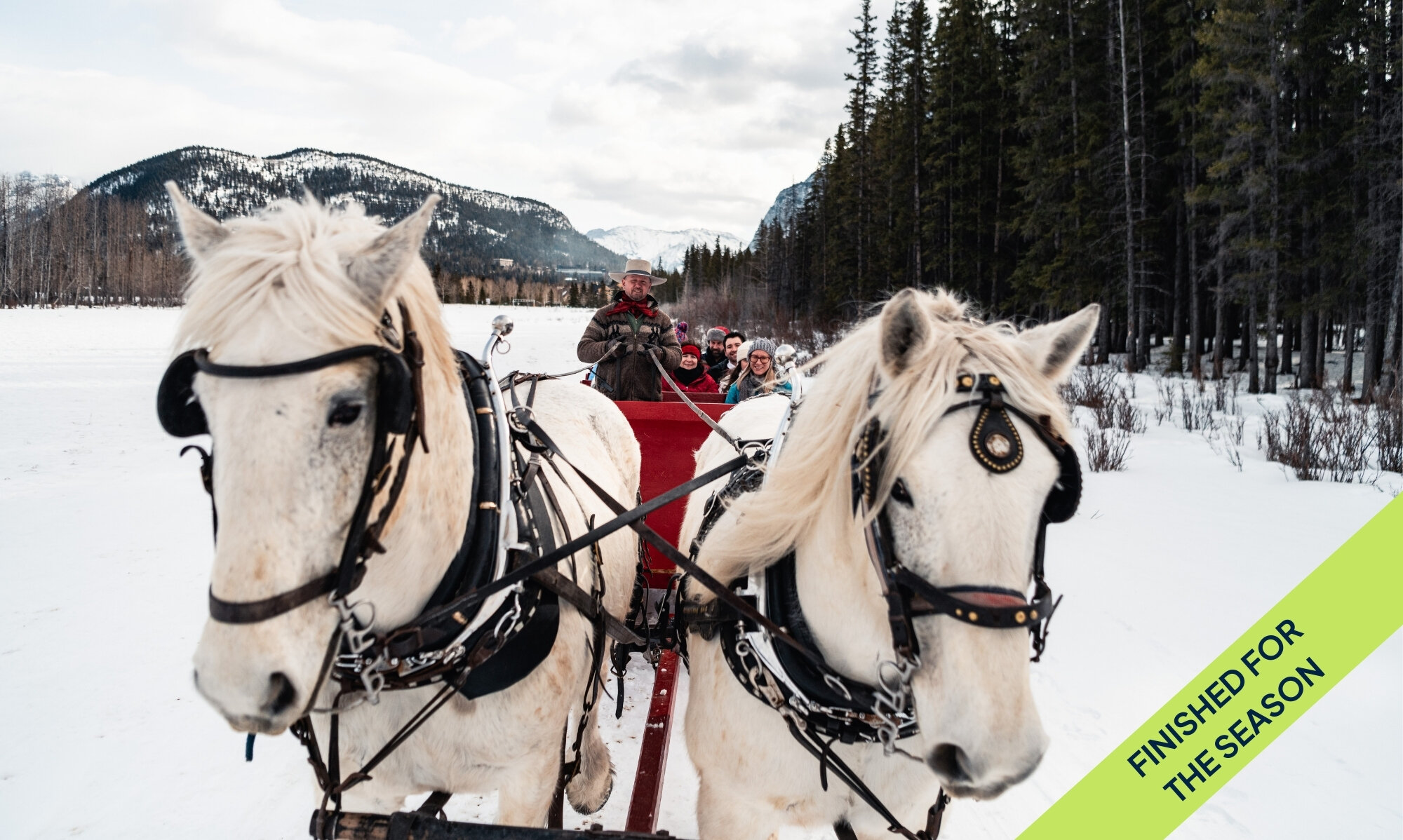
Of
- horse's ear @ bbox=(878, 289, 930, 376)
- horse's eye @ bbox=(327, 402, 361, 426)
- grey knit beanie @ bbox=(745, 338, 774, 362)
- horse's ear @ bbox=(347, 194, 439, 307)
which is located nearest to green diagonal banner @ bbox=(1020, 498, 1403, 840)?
horse's ear @ bbox=(878, 289, 930, 376)

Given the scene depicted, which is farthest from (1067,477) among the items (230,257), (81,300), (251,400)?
(81,300)

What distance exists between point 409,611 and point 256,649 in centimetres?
47

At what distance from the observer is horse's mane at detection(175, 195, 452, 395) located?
1198mm

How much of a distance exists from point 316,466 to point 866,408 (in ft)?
3.64

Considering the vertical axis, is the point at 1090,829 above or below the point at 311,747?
below

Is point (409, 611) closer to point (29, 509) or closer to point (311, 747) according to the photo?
point (311, 747)

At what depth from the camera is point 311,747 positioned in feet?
5.50

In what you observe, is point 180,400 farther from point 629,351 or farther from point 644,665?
point 629,351

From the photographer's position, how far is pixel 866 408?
57.5 inches

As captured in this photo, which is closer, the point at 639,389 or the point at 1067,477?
the point at 1067,477

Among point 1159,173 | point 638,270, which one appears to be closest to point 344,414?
point 638,270

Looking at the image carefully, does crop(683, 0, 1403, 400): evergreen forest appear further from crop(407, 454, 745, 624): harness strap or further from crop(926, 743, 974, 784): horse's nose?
crop(926, 743, 974, 784): horse's nose

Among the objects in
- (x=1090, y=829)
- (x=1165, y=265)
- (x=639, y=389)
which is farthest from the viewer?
(x=1165, y=265)

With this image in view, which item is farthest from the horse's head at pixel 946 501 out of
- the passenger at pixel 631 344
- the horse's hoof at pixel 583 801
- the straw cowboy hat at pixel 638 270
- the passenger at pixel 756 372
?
the passenger at pixel 756 372
